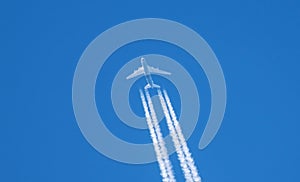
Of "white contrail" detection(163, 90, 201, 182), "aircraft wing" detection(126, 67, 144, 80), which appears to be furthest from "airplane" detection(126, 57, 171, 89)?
"white contrail" detection(163, 90, 201, 182)

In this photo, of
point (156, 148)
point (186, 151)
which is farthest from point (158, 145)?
point (186, 151)

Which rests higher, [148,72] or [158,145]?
→ [148,72]

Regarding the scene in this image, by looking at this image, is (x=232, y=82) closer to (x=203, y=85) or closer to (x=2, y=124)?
(x=203, y=85)

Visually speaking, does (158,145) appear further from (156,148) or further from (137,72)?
(137,72)

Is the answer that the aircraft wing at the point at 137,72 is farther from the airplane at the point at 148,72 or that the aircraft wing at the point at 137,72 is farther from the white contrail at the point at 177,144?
the white contrail at the point at 177,144

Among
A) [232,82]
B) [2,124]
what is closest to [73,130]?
[2,124]

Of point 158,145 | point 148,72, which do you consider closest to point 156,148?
point 158,145

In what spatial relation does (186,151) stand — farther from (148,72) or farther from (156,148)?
(148,72)

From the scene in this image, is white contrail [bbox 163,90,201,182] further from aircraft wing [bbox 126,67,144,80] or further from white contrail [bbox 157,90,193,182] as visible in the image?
aircraft wing [bbox 126,67,144,80]

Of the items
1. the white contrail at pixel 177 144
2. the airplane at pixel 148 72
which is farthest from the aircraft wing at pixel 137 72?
the white contrail at pixel 177 144
